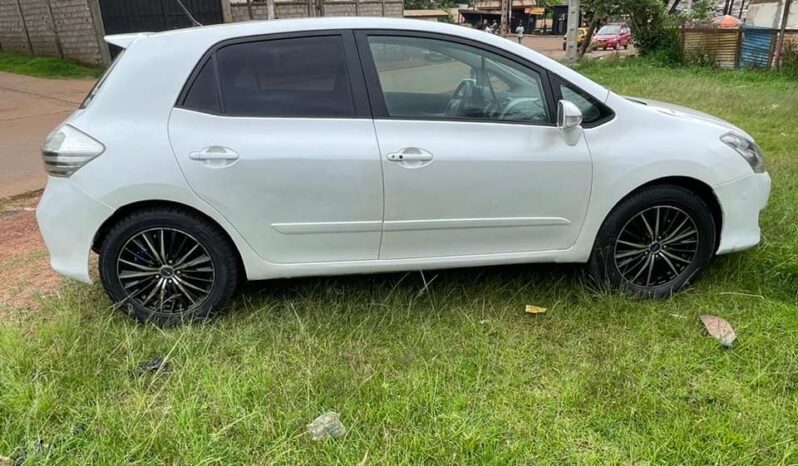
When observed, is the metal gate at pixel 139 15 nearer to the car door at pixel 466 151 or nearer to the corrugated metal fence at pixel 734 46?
the corrugated metal fence at pixel 734 46

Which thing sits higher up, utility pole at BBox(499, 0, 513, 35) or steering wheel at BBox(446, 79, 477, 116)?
steering wheel at BBox(446, 79, 477, 116)

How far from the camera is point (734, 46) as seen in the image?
14.9 meters

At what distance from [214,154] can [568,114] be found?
1.78 metres

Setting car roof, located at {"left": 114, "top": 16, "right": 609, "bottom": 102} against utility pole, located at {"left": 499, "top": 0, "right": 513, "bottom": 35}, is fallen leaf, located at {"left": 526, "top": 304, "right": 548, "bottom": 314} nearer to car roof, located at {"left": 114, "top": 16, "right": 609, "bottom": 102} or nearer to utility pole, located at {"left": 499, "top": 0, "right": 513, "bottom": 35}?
car roof, located at {"left": 114, "top": 16, "right": 609, "bottom": 102}

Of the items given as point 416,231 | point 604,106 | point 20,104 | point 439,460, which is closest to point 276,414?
point 439,460

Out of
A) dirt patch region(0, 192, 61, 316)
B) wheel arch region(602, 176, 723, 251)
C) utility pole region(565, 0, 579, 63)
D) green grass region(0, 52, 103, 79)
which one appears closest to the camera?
wheel arch region(602, 176, 723, 251)

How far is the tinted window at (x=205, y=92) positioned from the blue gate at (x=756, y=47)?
599 inches

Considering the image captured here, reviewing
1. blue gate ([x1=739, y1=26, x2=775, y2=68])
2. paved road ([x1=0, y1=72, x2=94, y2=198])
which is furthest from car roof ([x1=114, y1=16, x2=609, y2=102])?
blue gate ([x1=739, y1=26, x2=775, y2=68])

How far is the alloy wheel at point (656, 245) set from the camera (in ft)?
10.8

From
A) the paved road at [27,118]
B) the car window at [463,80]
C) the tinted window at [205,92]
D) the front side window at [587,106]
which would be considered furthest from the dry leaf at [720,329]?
the paved road at [27,118]

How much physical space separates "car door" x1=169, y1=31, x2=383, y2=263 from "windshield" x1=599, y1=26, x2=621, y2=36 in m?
34.9

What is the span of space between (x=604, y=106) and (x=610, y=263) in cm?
88

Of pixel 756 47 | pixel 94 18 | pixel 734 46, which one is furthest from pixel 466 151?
pixel 94 18

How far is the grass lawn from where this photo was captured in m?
2.30
